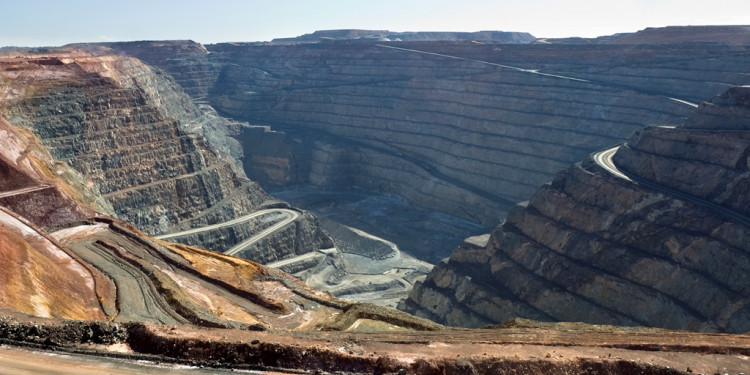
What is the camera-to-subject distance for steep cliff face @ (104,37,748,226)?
329 feet

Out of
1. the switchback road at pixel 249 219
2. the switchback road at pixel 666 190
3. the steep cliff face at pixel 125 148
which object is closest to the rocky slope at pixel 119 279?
the steep cliff face at pixel 125 148

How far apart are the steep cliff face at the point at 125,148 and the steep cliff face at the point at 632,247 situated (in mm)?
31002

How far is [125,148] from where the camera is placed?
7725 centimetres

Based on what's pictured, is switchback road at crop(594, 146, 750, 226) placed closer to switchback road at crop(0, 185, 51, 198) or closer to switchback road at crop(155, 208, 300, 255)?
switchback road at crop(155, 208, 300, 255)

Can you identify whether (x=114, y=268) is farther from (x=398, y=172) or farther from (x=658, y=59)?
(x=658, y=59)

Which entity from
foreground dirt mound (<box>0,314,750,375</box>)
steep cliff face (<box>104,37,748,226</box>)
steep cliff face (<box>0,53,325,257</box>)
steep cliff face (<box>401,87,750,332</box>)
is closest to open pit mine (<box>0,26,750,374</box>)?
foreground dirt mound (<box>0,314,750,375</box>)

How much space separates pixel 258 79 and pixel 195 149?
7927cm

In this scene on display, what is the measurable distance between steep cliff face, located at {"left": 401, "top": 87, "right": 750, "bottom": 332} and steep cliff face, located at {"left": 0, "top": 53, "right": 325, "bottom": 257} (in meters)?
31.0

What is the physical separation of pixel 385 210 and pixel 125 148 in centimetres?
4759

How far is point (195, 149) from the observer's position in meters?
84.6

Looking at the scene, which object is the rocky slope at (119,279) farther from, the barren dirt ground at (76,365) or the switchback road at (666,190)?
the switchback road at (666,190)

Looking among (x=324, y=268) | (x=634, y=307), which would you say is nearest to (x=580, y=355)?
(x=634, y=307)

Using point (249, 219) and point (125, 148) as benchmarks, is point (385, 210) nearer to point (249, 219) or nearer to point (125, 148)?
point (249, 219)

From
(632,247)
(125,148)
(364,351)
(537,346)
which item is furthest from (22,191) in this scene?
(632,247)
